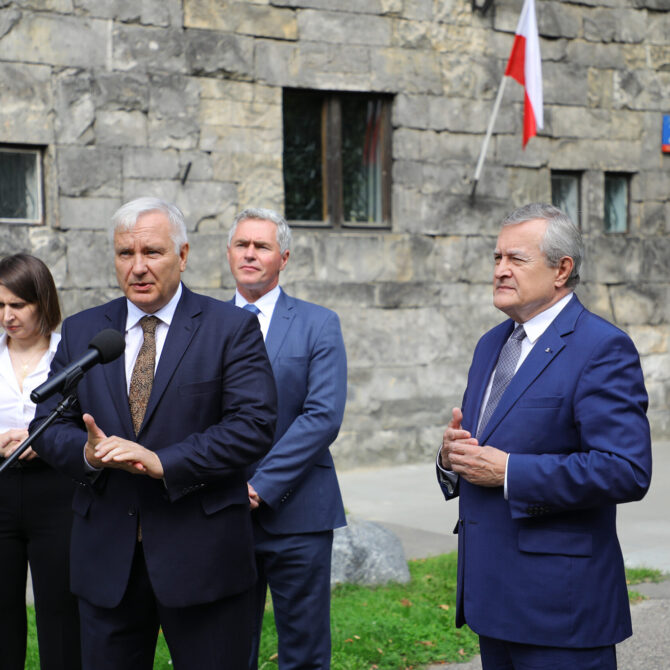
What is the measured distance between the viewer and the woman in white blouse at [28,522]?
3.98m

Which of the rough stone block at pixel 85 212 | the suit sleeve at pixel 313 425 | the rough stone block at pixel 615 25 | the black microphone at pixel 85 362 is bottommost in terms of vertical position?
the suit sleeve at pixel 313 425

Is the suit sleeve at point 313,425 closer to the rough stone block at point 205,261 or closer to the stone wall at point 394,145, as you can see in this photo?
the stone wall at point 394,145

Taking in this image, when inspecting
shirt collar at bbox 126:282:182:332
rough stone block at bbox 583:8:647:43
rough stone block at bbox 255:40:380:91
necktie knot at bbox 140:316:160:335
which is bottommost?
necktie knot at bbox 140:316:160:335

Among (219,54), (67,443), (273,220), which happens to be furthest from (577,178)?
(67,443)

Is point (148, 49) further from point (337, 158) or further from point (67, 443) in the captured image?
point (67, 443)

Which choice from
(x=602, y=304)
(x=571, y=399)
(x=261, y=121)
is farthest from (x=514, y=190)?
(x=571, y=399)

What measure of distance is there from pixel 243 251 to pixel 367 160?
6.38 m

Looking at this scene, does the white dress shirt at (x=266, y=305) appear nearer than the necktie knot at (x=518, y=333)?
No

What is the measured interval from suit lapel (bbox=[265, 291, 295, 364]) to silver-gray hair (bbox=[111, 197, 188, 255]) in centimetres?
90

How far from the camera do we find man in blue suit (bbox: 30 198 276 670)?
3.04 m

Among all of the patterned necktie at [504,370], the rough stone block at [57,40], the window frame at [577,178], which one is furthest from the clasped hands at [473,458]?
the window frame at [577,178]

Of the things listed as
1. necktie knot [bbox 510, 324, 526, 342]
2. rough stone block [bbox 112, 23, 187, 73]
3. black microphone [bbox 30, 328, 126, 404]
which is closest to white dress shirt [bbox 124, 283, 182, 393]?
black microphone [bbox 30, 328, 126, 404]

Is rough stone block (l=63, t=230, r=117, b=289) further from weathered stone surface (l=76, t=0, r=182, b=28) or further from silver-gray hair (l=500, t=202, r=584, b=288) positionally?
silver-gray hair (l=500, t=202, r=584, b=288)

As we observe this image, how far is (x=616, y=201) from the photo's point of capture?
11.7 m
